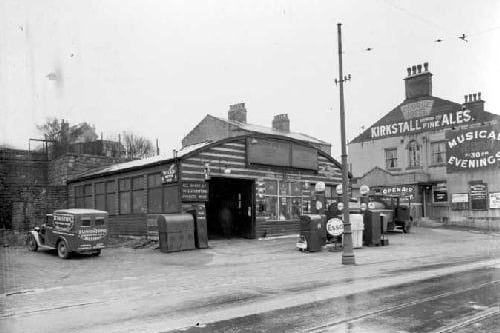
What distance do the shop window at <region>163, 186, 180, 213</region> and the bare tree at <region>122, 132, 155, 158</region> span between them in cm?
5419

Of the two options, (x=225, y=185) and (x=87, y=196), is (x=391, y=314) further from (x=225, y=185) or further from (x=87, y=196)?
(x=87, y=196)

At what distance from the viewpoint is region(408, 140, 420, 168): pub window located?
132 feet

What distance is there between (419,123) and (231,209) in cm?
1977

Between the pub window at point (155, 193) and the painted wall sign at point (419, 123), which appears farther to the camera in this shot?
the painted wall sign at point (419, 123)

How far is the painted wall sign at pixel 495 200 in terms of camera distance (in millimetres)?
35050

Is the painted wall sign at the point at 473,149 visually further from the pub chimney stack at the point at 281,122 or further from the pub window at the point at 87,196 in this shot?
the pub window at the point at 87,196

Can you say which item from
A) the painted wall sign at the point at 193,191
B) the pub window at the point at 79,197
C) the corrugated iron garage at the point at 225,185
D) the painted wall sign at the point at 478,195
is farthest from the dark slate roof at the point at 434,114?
the pub window at the point at 79,197

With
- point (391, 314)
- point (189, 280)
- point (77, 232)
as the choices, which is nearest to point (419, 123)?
point (77, 232)

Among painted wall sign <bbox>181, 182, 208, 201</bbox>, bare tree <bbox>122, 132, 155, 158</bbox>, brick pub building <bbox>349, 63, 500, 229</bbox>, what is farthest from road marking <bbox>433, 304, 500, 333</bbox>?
bare tree <bbox>122, 132, 155, 158</bbox>

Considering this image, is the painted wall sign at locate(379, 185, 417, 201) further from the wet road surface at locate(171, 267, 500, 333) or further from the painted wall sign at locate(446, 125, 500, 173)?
the wet road surface at locate(171, 267, 500, 333)

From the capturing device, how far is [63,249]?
60.8 ft

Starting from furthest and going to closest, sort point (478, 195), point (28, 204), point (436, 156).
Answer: point (436, 156)
point (478, 195)
point (28, 204)

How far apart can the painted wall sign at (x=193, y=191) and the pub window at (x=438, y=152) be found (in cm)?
2229

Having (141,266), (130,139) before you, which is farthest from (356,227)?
(130,139)
